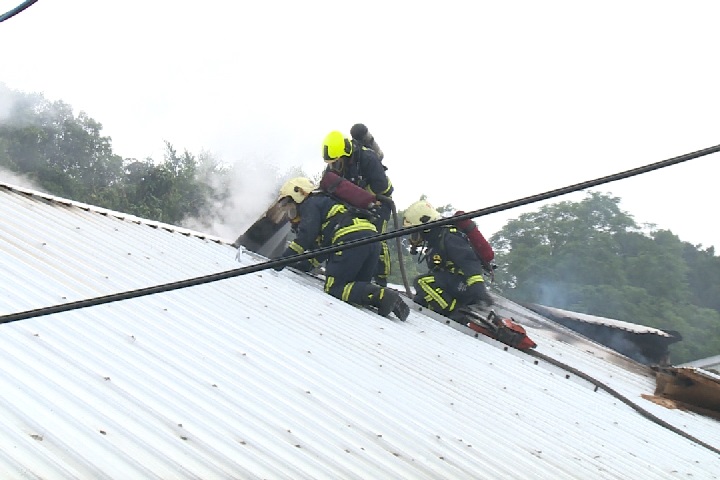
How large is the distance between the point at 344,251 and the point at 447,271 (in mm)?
1575

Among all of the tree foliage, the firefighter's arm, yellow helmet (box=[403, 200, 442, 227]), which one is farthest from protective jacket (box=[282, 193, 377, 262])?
the tree foliage

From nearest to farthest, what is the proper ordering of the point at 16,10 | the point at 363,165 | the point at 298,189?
the point at 16,10 → the point at 298,189 → the point at 363,165

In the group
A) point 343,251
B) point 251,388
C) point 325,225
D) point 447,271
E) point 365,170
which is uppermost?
point 365,170

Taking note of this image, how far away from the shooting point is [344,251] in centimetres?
671

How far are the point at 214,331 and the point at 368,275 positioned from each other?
250 centimetres

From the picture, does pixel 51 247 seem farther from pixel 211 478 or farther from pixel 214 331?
pixel 211 478

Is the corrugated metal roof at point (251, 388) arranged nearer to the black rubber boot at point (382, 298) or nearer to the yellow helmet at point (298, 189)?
the black rubber boot at point (382, 298)

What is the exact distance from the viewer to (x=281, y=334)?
4.95 meters

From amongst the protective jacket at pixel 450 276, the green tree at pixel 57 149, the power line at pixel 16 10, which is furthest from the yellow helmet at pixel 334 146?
the green tree at pixel 57 149

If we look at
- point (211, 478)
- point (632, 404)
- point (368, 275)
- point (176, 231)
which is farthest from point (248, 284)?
point (211, 478)

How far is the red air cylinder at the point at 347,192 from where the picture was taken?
6738 millimetres

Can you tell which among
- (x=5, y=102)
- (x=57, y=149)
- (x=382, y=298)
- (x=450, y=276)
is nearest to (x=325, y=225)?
(x=382, y=298)

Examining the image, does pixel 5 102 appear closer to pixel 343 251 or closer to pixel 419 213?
pixel 419 213

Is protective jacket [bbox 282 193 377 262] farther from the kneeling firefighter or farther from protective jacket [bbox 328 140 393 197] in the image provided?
protective jacket [bbox 328 140 393 197]
